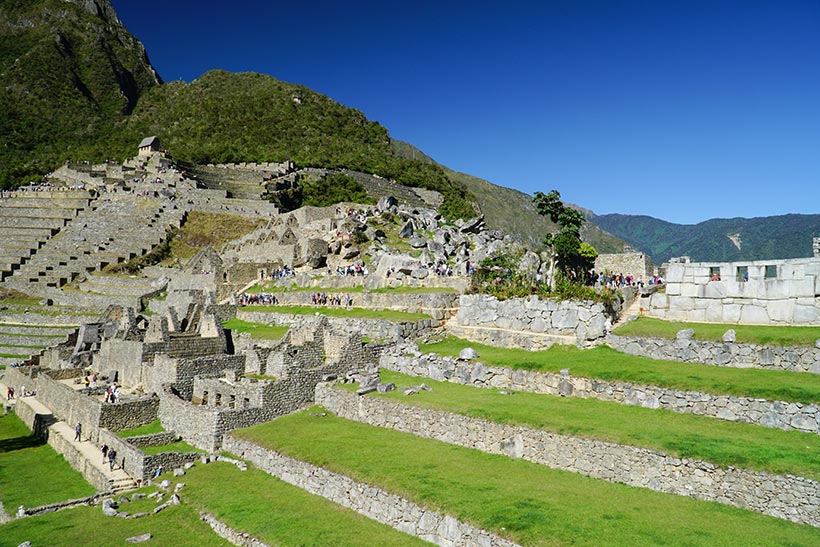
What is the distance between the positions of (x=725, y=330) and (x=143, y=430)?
21221 millimetres

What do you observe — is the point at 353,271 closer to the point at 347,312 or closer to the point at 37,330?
the point at 347,312

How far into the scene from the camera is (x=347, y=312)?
102ft

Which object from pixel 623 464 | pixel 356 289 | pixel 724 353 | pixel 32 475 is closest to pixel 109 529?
pixel 32 475

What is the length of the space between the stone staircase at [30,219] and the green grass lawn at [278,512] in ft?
148

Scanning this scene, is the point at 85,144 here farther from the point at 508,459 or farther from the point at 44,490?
the point at 508,459

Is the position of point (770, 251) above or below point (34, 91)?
below

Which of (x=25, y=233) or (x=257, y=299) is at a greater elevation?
(x=25, y=233)

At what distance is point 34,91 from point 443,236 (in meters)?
124

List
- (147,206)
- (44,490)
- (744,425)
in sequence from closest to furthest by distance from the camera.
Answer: (744,425) → (44,490) → (147,206)

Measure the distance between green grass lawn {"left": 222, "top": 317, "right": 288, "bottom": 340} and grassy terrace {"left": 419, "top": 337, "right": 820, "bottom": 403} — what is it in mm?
11164

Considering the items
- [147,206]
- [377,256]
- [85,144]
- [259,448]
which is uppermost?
→ [85,144]

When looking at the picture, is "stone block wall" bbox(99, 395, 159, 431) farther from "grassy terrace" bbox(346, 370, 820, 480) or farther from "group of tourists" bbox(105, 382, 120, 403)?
"grassy terrace" bbox(346, 370, 820, 480)

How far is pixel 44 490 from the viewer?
778 inches

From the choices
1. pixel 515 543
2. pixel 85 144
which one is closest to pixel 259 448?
pixel 515 543
